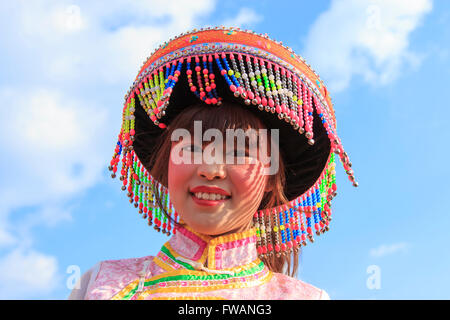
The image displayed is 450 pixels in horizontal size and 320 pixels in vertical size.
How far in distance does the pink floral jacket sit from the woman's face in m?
0.12

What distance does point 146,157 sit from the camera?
3.58 meters

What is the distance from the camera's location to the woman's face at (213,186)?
2.82 meters

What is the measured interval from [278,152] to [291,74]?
0.46 m

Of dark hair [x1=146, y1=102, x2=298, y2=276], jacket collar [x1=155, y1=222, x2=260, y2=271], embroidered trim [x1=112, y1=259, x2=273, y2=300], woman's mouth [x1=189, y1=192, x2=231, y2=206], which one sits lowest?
embroidered trim [x1=112, y1=259, x2=273, y2=300]

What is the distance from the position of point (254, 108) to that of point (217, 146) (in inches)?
13.9

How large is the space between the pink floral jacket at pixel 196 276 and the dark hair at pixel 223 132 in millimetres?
447

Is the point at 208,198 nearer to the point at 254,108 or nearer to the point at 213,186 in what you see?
the point at 213,186

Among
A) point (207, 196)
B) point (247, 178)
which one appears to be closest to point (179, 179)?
point (207, 196)

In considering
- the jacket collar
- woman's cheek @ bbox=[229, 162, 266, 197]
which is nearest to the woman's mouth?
woman's cheek @ bbox=[229, 162, 266, 197]

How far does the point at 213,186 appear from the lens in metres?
2.81

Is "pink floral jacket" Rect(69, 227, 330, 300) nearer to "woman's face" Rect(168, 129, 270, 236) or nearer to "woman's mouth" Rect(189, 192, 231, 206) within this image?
"woman's face" Rect(168, 129, 270, 236)

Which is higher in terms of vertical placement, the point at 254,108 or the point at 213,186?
the point at 254,108

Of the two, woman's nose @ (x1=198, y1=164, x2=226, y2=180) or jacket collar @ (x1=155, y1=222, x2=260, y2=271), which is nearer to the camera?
woman's nose @ (x1=198, y1=164, x2=226, y2=180)

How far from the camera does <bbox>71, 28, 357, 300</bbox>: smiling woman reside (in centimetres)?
284
